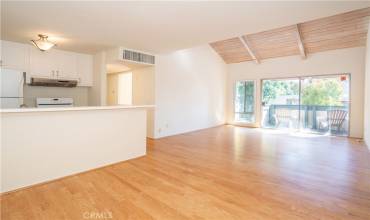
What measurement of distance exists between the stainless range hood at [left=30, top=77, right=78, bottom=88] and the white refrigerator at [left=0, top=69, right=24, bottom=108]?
0.46m

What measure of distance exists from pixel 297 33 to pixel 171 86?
13.4 ft

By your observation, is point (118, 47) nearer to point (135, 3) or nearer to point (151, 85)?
point (151, 85)

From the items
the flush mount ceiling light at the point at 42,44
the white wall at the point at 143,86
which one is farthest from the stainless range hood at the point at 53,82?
the white wall at the point at 143,86

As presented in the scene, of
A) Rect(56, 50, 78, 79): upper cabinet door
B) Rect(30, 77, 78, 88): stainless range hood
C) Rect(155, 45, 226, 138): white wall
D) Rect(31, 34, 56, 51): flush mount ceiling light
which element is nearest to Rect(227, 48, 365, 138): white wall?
Rect(155, 45, 226, 138): white wall

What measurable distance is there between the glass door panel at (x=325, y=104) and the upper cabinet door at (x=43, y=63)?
7852 mm

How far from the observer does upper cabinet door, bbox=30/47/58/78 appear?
4.43 metres

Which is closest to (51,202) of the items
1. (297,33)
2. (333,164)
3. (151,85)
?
(151,85)

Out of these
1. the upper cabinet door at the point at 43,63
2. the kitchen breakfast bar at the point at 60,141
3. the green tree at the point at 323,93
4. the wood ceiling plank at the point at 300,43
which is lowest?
the kitchen breakfast bar at the point at 60,141

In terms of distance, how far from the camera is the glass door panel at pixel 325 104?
→ 6.32 metres

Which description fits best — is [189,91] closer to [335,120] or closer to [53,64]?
[53,64]

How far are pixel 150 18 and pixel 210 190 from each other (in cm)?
269

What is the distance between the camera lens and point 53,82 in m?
4.70

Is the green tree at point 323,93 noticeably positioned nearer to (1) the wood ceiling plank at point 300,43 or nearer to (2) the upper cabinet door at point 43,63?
(1) the wood ceiling plank at point 300,43

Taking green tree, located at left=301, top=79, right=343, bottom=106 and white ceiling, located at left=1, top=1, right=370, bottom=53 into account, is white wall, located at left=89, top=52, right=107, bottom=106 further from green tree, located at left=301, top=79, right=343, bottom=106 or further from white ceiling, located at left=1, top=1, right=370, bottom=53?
green tree, located at left=301, top=79, right=343, bottom=106
